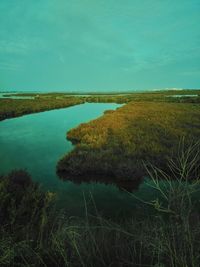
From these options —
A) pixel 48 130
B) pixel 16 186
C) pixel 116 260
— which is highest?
pixel 116 260

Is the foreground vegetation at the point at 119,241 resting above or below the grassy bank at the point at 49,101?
above

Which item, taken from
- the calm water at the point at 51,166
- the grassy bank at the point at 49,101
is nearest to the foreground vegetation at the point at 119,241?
the calm water at the point at 51,166

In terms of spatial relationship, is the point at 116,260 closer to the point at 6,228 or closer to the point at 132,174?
the point at 6,228

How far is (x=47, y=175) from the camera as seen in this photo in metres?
9.47

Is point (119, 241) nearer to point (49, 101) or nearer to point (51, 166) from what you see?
point (51, 166)

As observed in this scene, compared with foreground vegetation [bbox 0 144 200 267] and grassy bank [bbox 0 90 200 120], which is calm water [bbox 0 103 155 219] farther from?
grassy bank [bbox 0 90 200 120]

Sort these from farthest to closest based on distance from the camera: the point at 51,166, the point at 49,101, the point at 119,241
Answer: the point at 49,101 < the point at 51,166 < the point at 119,241

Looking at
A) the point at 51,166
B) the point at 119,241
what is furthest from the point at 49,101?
the point at 119,241

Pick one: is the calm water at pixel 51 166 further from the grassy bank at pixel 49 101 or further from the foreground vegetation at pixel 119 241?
the grassy bank at pixel 49 101

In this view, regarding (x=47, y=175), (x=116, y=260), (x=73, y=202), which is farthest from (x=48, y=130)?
(x=116, y=260)

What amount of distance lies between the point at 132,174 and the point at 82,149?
3.77 m

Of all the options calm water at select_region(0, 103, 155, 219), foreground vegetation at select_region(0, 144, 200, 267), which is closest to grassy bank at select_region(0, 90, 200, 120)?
calm water at select_region(0, 103, 155, 219)

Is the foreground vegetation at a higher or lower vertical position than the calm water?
higher

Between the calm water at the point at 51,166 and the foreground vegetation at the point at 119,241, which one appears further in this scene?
the calm water at the point at 51,166
